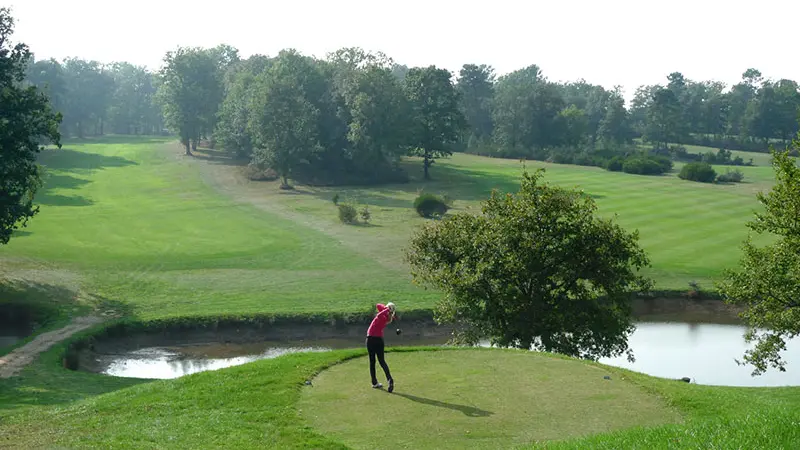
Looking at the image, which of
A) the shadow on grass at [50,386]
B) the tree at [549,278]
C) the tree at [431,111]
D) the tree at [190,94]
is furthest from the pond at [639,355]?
the tree at [190,94]

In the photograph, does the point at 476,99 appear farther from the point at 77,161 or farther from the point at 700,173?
the point at 77,161

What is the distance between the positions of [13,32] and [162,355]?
77.5ft

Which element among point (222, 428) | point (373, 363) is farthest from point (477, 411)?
point (222, 428)

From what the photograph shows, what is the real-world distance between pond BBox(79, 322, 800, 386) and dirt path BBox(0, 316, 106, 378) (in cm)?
181

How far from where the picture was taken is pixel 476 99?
613 feet

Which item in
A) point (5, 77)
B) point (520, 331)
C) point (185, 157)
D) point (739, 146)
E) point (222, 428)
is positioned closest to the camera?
point (222, 428)

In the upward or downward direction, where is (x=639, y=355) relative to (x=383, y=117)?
downward

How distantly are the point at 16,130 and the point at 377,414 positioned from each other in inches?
1367

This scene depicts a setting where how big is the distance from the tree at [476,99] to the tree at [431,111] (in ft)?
230

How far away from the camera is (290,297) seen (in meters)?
46.7

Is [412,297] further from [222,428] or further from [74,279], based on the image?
[222,428]

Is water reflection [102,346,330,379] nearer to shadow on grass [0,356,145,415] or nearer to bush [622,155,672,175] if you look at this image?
shadow on grass [0,356,145,415]

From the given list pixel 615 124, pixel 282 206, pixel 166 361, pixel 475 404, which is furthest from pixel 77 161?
pixel 475 404

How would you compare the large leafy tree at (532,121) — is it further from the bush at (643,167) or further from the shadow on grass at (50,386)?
the shadow on grass at (50,386)
